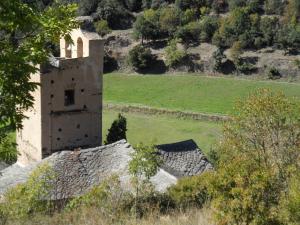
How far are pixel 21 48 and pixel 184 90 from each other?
37468 millimetres

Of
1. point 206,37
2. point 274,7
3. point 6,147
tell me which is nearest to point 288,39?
point 206,37

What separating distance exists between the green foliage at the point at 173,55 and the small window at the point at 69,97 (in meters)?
28.2

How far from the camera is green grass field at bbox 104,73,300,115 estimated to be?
42.3m

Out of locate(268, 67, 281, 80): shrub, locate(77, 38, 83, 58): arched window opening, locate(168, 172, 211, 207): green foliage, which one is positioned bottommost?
locate(168, 172, 211, 207): green foliage

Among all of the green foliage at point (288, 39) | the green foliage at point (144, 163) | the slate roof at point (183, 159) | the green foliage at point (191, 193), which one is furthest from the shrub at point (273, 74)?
the green foliage at point (191, 193)

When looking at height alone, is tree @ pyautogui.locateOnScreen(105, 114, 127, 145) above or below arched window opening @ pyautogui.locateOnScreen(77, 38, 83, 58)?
below

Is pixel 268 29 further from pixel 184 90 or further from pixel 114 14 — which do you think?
pixel 114 14

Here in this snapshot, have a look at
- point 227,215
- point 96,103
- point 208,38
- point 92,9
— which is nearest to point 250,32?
point 208,38

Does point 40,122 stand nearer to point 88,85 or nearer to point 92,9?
point 88,85

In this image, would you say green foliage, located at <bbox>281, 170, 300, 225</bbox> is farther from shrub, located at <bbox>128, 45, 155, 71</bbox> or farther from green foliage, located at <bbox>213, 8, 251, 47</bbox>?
green foliage, located at <bbox>213, 8, 251, 47</bbox>

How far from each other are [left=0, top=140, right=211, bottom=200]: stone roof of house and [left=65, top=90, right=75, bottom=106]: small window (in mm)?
3206

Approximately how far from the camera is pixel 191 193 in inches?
574

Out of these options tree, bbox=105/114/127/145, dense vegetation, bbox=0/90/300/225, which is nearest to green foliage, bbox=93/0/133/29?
tree, bbox=105/114/127/145

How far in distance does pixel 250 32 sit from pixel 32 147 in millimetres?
32942
